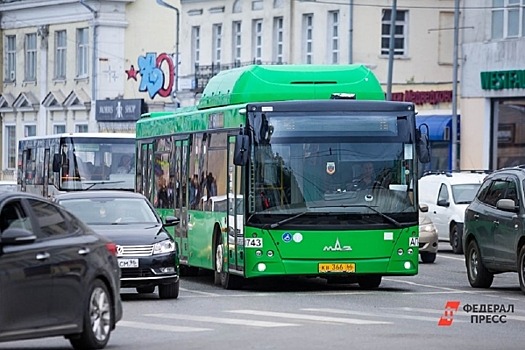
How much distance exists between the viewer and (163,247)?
21.7 metres

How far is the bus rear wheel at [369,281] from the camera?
79.7 ft

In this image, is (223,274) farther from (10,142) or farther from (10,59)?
(10,142)

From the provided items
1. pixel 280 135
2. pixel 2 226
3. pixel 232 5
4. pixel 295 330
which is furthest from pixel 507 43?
pixel 2 226

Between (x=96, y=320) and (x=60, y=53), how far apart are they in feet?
208

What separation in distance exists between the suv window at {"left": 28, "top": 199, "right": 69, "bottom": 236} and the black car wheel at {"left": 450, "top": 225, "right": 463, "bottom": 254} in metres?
23.4

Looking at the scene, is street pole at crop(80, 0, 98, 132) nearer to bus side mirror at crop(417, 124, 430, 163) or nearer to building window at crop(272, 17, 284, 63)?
building window at crop(272, 17, 284, 63)

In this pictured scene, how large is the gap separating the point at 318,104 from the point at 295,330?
6.98m

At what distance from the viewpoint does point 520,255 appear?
22203 millimetres

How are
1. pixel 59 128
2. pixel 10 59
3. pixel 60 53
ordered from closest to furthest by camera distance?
pixel 60 53, pixel 59 128, pixel 10 59

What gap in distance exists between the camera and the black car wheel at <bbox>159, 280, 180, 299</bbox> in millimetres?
21828

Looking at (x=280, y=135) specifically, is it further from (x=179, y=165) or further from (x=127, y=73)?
(x=127, y=73)

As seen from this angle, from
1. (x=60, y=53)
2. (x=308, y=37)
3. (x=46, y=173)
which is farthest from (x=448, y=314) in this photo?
(x=60, y=53)

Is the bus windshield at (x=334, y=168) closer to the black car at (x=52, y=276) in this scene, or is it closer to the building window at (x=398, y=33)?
the black car at (x=52, y=276)

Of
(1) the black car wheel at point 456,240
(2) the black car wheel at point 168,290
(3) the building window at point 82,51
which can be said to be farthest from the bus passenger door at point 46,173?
(3) the building window at point 82,51
